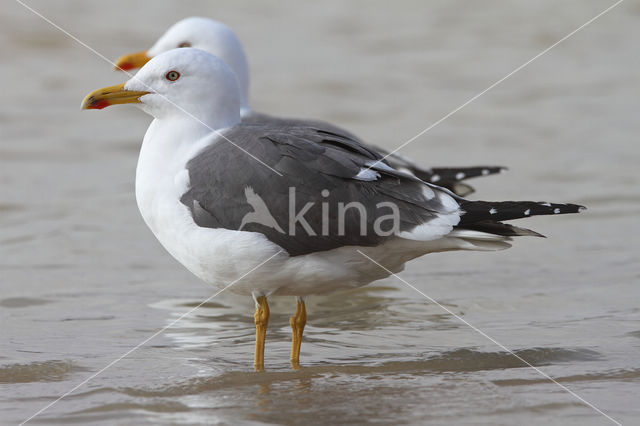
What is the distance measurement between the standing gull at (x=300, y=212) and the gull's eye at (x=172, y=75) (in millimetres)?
374

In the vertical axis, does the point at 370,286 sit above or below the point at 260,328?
above

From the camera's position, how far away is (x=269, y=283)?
171 inches

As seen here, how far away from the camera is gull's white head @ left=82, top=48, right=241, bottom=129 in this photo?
15.2 feet

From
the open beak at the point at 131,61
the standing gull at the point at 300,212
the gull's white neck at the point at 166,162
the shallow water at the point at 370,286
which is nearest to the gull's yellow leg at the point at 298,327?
the shallow water at the point at 370,286

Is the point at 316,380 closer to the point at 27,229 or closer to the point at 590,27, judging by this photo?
the point at 27,229

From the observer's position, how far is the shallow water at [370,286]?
4.16m

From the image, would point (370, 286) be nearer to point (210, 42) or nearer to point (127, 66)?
point (210, 42)

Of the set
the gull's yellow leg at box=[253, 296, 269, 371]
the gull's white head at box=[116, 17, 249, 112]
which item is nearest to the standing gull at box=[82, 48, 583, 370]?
the gull's yellow leg at box=[253, 296, 269, 371]

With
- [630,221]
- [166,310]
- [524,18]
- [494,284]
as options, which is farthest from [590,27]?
[166,310]

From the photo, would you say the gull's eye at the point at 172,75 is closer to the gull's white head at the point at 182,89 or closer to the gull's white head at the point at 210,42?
the gull's white head at the point at 182,89

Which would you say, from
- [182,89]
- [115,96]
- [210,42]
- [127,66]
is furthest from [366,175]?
[127,66]

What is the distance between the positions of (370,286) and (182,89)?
217 centimetres

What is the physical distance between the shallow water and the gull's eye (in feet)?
4.59

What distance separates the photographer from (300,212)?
421 cm
